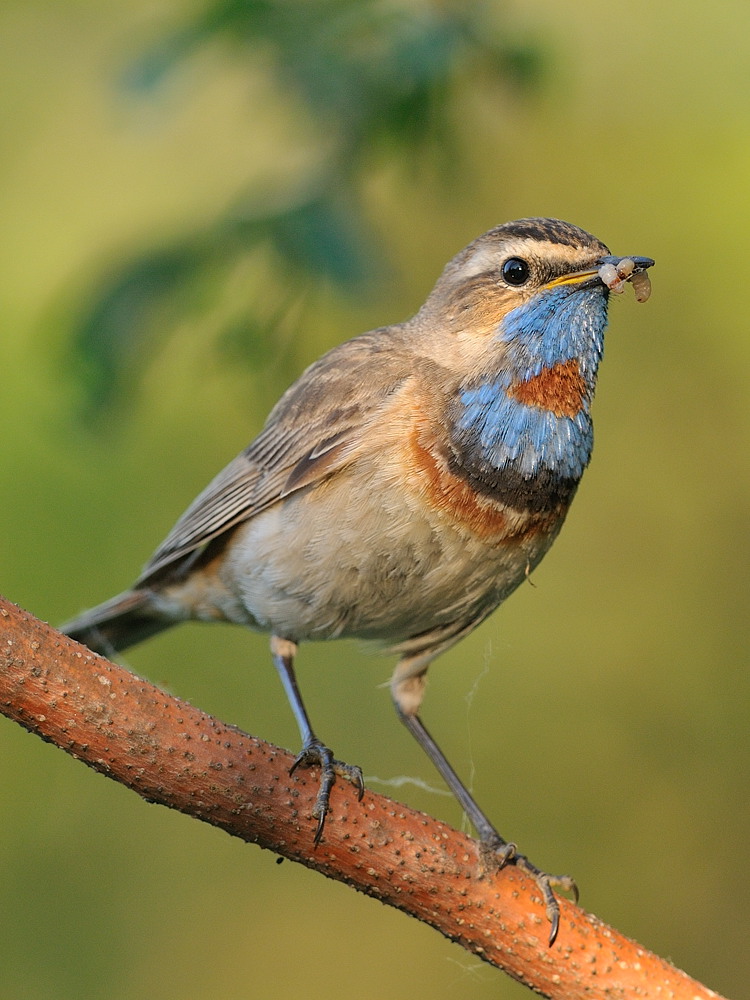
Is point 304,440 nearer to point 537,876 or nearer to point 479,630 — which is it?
point 537,876

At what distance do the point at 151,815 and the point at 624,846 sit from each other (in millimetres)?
2900

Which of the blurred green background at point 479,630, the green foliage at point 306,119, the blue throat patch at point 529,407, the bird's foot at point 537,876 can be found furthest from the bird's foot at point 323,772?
the blurred green background at point 479,630

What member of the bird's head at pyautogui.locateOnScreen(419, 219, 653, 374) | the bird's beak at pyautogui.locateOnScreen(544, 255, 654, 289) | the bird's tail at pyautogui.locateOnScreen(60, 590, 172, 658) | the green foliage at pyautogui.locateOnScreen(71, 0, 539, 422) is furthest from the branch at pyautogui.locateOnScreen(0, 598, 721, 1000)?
the bird's tail at pyautogui.locateOnScreen(60, 590, 172, 658)

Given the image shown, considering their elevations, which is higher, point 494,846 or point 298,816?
point 298,816

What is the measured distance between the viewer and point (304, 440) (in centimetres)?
475

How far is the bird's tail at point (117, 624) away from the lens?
5.34 m

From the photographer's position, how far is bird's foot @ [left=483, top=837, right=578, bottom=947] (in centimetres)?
361

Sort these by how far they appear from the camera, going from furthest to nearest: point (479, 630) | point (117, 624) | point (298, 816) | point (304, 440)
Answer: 1. point (479, 630)
2. point (117, 624)
3. point (304, 440)
4. point (298, 816)

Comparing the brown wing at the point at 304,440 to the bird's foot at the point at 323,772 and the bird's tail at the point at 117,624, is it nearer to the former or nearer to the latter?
the bird's tail at the point at 117,624

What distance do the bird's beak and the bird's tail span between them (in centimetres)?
232

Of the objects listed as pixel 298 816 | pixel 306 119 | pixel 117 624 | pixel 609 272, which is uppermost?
pixel 306 119

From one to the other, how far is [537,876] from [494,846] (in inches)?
6.4

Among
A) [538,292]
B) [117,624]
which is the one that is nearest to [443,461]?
[538,292]

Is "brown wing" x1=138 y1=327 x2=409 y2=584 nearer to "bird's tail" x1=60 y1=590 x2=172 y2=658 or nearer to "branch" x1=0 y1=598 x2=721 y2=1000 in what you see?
"bird's tail" x1=60 y1=590 x2=172 y2=658
